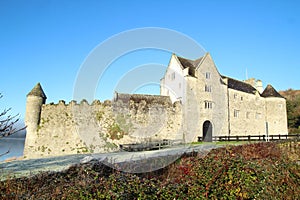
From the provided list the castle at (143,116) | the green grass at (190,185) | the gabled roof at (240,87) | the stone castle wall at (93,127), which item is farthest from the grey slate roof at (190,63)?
the green grass at (190,185)

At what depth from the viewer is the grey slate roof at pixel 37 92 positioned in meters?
24.3

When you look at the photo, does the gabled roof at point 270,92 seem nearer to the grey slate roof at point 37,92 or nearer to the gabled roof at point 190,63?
the gabled roof at point 190,63

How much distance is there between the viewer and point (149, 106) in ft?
84.6

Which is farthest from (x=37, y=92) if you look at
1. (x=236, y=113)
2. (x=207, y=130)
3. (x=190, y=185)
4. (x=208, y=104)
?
(x=236, y=113)

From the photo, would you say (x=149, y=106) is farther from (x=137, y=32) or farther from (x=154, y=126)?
(x=137, y=32)

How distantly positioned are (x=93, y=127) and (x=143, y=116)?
5481 millimetres

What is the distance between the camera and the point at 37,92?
962 inches

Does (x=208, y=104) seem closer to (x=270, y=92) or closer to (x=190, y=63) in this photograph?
(x=190, y=63)

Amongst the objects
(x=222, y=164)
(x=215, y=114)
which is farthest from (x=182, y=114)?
(x=222, y=164)

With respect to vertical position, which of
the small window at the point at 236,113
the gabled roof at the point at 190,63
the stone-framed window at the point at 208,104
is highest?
the gabled roof at the point at 190,63

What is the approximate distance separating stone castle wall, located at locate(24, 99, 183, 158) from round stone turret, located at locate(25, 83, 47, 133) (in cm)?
29

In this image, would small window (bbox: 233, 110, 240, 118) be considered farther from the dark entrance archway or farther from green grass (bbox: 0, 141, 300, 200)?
green grass (bbox: 0, 141, 300, 200)

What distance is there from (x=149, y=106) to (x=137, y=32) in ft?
47.7

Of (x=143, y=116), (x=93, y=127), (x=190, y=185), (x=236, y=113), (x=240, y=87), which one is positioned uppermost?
(x=240, y=87)
